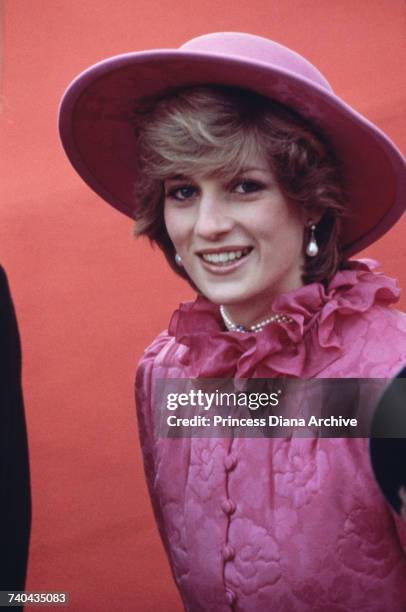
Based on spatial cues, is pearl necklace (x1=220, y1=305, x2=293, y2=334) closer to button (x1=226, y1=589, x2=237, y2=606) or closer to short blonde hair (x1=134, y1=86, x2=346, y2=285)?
short blonde hair (x1=134, y1=86, x2=346, y2=285)

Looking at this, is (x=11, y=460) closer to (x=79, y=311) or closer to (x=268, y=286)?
(x=268, y=286)

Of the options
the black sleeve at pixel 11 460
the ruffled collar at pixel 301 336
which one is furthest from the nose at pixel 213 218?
the black sleeve at pixel 11 460

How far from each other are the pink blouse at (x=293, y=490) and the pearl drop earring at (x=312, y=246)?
54 millimetres

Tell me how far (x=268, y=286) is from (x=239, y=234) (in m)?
0.10

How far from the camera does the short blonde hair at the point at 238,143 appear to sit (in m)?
1.39

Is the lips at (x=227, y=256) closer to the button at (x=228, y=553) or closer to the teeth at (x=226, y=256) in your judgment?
the teeth at (x=226, y=256)

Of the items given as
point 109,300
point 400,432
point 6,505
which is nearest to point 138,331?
point 109,300

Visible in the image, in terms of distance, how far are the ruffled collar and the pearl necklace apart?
0.03m

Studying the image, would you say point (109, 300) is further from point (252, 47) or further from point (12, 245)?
point (252, 47)

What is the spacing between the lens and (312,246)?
1488mm

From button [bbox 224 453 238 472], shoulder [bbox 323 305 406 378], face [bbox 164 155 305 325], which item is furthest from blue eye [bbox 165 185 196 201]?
button [bbox 224 453 238 472]

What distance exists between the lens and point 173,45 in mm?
2162

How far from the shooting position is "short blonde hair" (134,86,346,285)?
4.57ft

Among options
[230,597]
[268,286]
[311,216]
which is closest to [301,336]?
[268,286]
